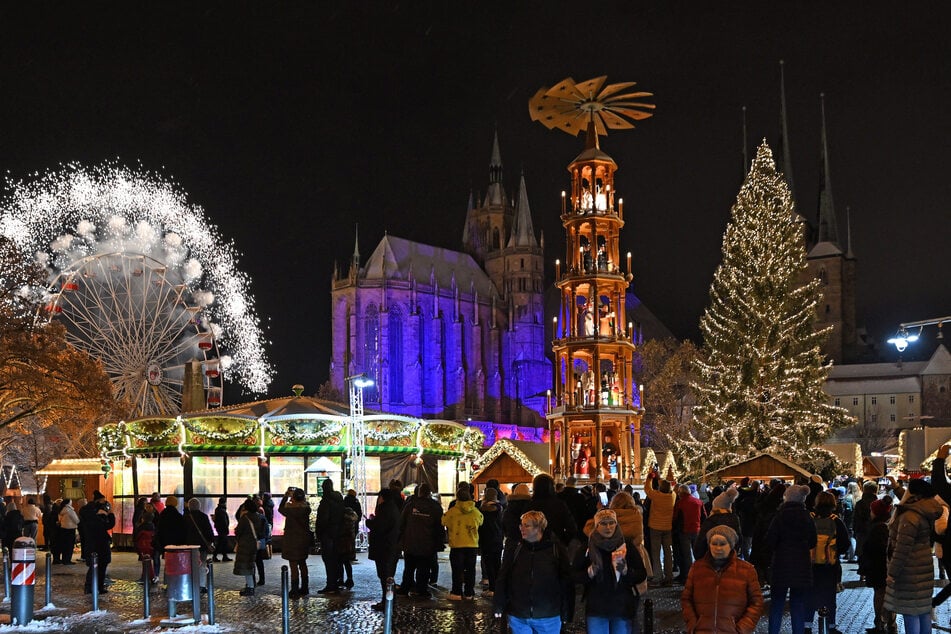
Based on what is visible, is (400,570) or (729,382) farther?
(729,382)

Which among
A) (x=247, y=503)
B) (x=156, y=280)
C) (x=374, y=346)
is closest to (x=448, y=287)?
(x=374, y=346)

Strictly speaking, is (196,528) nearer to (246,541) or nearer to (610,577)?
(246,541)

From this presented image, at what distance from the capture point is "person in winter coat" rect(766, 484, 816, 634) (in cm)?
996

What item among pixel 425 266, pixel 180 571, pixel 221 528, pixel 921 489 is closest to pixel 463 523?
pixel 180 571

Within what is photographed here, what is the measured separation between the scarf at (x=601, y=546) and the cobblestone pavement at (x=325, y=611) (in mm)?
4851

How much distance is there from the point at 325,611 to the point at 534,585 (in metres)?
7.21

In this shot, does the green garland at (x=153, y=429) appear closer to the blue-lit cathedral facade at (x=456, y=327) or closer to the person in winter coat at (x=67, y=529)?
the person in winter coat at (x=67, y=529)

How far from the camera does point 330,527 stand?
52.1ft

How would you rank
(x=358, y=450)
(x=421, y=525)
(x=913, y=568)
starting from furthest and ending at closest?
(x=358, y=450) < (x=421, y=525) < (x=913, y=568)

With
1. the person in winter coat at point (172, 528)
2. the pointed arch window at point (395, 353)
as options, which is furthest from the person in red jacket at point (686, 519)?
the pointed arch window at point (395, 353)

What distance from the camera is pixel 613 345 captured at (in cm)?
3183

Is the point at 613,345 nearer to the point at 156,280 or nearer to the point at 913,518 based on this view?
the point at 156,280

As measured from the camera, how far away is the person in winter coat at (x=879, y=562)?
11.6m

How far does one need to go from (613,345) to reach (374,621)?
19.6 meters
